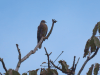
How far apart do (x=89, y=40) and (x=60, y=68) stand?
0.65 metres

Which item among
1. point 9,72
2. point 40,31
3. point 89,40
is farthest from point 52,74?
point 40,31

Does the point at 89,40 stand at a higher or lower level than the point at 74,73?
higher

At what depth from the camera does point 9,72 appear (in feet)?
4.71

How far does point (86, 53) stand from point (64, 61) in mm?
625

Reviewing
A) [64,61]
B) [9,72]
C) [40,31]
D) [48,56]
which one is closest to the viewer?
[9,72]

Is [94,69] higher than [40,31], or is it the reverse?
[40,31]

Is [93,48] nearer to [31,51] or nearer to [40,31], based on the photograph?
[31,51]

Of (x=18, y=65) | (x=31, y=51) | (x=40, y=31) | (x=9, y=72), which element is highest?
(x=40, y=31)

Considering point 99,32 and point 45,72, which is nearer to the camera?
point 45,72

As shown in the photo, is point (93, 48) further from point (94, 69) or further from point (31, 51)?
point (31, 51)

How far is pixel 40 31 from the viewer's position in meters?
6.36

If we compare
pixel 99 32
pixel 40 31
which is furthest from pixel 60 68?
pixel 40 31

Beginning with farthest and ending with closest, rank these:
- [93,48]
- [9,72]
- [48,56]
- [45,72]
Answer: [48,56] → [93,48] → [45,72] → [9,72]

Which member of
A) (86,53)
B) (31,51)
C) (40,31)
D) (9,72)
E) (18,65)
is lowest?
(9,72)
